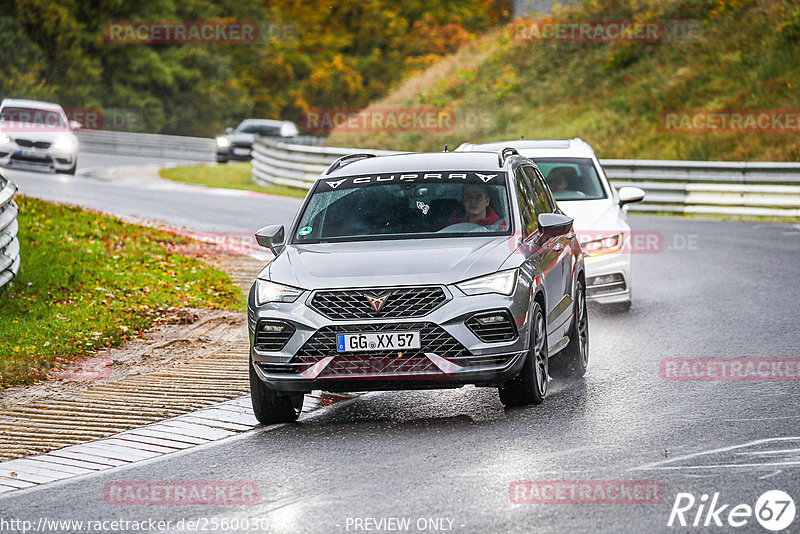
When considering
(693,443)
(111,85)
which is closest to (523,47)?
(111,85)

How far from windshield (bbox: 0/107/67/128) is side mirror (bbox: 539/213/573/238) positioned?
2500 cm

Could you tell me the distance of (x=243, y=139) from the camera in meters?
46.6

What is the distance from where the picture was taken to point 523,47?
155 ft

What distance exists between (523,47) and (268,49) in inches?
1219

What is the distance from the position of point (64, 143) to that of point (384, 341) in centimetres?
2669

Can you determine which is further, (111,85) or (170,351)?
(111,85)

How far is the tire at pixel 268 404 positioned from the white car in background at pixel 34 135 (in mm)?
24618

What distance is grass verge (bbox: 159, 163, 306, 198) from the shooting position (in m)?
32.6

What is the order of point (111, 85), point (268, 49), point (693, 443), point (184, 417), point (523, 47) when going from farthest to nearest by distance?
point (268, 49) < point (111, 85) < point (523, 47) < point (184, 417) < point (693, 443)

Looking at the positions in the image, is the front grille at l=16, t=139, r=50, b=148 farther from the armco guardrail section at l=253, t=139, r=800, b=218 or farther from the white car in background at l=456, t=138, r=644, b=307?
the white car in background at l=456, t=138, r=644, b=307

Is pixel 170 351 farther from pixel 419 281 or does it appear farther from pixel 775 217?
pixel 775 217

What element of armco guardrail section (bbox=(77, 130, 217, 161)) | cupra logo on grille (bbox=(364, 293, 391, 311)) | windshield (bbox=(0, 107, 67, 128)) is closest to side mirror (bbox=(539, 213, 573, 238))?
cupra logo on grille (bbox=(364, 293, 391, 311))

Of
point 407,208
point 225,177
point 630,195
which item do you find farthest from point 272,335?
point 225,177

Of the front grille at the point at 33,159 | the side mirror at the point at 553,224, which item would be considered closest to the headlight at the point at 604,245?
the side mirror at the point at 553,224
